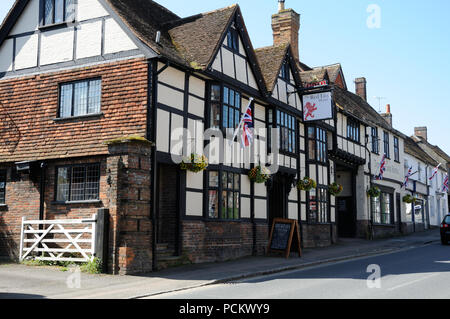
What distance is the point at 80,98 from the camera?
16.2 meters

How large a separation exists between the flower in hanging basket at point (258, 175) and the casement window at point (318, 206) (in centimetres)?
546

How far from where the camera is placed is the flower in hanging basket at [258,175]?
18.9 metres

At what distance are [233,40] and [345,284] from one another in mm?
10530

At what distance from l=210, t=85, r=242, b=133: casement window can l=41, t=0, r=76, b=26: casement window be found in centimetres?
534

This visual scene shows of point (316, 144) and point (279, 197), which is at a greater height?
point (316, 144)

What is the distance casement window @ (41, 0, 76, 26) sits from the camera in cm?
1662

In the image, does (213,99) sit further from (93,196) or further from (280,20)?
(280,20)

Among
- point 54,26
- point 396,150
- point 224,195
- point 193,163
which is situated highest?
point 54,26

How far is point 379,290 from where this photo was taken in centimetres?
1053

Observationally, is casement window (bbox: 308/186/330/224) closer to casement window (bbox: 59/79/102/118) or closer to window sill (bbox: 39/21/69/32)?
casement window (bbox: 59/79/102/118)

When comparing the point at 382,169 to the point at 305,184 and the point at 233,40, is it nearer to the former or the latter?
the point at 305,184

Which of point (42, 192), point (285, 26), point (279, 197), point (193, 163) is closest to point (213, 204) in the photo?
point (193, 163)

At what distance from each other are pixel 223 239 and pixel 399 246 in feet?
37.2

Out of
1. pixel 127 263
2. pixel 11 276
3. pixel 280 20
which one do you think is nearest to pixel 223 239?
pixel 127 263
